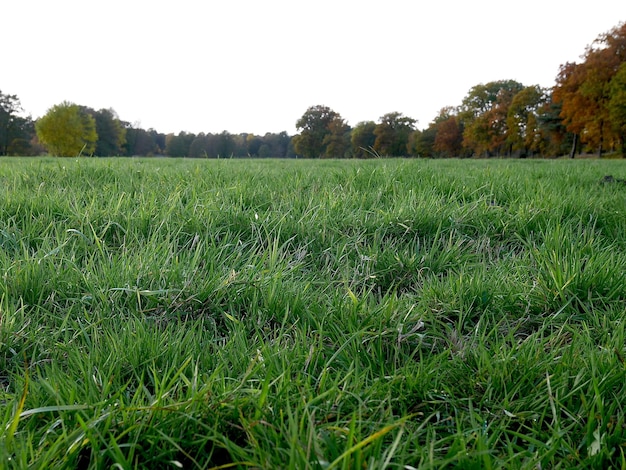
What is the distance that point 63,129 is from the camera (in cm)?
4712

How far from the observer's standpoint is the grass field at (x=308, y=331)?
1.04m

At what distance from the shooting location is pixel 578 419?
117 centimetres

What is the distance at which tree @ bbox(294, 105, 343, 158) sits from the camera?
5697cm

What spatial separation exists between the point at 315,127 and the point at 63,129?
31.7 meters

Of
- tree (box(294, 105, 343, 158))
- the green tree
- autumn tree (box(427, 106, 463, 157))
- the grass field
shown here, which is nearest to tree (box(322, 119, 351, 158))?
tree (box(294, 105, 343, 158))

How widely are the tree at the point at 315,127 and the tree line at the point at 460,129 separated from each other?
0.47 feet

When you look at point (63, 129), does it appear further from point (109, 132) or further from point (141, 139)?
point (141, 139)

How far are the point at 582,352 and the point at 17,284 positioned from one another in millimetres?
2384

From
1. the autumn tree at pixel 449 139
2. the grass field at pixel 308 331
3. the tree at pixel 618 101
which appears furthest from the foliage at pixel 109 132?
the grass field at pixel 308 331

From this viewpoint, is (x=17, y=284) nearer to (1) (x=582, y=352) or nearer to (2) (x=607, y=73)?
(1) (x=582, y=352)

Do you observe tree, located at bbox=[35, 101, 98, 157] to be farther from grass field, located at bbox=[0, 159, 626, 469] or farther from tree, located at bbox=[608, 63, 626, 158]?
grass field, located at bbox=[0, 159, 626, 469]

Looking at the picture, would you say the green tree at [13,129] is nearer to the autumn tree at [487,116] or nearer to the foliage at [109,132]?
the foliage at [109,132]

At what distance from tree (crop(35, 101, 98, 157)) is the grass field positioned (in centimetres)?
4910

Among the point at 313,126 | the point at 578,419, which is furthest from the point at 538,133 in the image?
the point at 578,419
